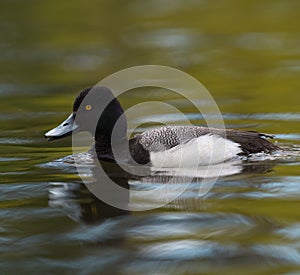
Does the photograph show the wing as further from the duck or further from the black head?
the black head

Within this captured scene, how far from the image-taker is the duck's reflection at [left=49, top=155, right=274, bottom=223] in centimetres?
747

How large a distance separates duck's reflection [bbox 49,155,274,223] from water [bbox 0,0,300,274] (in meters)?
0.03

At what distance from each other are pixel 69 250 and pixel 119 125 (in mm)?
3089

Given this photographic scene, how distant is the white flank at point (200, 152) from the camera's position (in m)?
8.67

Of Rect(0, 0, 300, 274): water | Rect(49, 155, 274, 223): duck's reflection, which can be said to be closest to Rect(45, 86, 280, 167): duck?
Rect(49, 155, 274, 223): duck's reflection

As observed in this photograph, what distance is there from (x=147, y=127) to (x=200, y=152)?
76.8 inches

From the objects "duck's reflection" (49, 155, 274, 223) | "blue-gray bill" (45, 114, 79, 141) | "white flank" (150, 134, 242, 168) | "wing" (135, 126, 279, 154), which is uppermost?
"blue-gray bill" (45, 114, 79, 141)

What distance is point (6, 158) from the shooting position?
938 cm

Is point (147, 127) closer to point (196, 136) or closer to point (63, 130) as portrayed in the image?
point (63, 130)

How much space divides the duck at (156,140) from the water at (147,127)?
23 centimetres

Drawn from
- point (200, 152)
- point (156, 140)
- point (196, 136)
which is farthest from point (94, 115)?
point (200, 152)

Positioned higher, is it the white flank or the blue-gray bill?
the blue-gray bill

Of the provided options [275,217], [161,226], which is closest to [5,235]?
[161,226]

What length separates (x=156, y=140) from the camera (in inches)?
347
